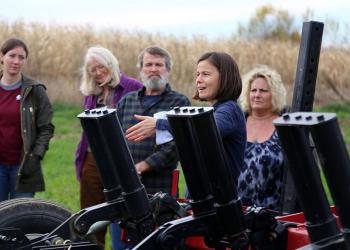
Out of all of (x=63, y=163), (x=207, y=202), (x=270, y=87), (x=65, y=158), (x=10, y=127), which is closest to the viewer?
(x=207, y=202)

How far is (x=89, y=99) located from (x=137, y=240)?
3.10 meters

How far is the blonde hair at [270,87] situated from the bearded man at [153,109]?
413mm

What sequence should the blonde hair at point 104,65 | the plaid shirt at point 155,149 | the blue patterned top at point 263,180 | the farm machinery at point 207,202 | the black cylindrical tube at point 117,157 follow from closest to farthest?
1. the farm machinery at point 207,202
2. the black cylindrical tube at point 117,157
3. the blue patterned top at point 263,180
4. the plaid shirt at point 155,149
5. the blonde hair at point 104,65

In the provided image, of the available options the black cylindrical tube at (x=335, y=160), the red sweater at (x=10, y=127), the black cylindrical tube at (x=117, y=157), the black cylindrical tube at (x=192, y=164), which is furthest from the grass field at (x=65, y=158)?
the black cylindrical tube at (x=335, y=160)

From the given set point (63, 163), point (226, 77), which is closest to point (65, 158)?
point (63, 163)

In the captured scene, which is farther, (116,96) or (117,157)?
(116,96)

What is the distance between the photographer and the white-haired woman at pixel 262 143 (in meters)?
5.70

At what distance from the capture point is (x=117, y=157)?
3986 millimetres

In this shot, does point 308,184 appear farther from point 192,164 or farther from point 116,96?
point 116,96

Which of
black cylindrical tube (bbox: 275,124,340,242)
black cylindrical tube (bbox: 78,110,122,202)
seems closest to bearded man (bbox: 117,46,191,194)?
black cylindrical tube (bbox: 78,110,122,202)

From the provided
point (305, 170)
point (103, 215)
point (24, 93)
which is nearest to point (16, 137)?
point (24, 93)

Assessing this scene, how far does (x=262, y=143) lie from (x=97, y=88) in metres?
1.70

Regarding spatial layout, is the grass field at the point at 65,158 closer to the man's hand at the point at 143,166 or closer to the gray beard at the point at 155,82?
the man's hand at the point at 143,166

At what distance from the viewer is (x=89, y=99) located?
6980mm
